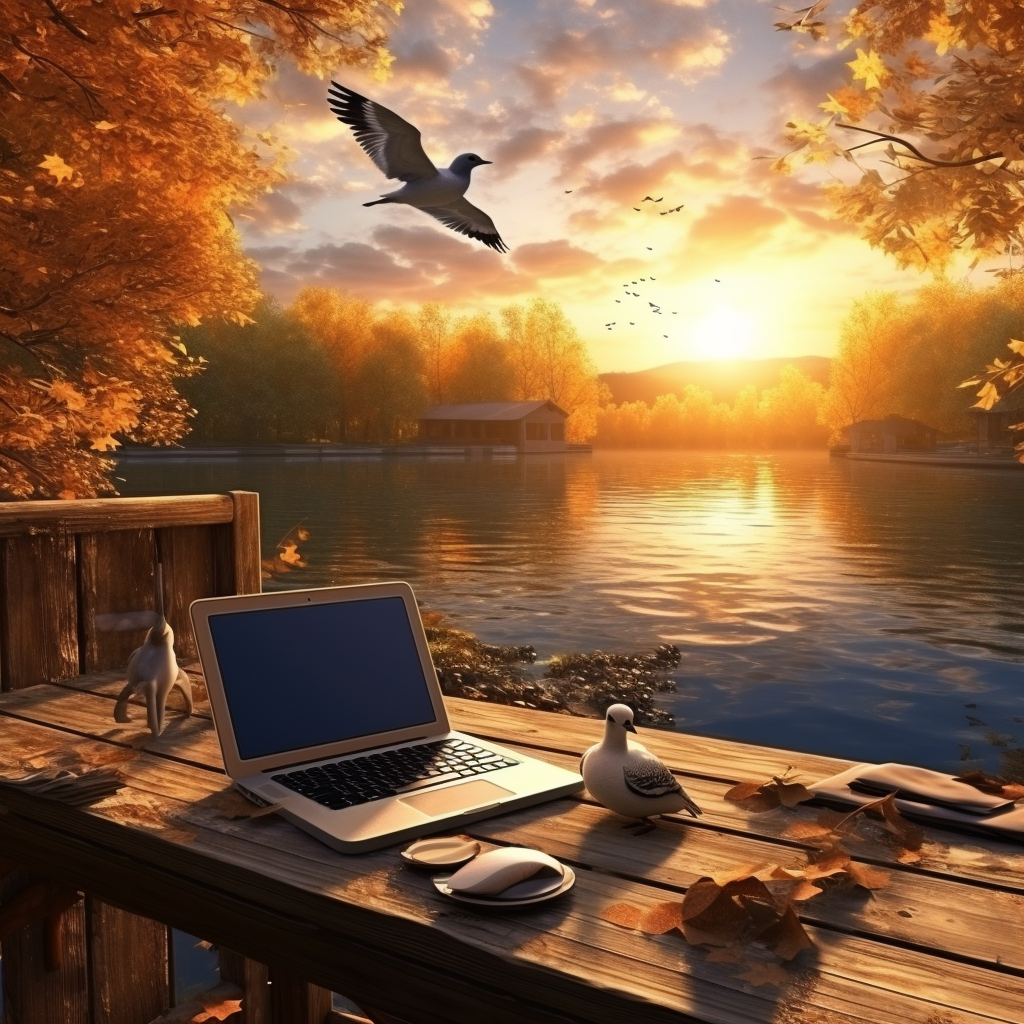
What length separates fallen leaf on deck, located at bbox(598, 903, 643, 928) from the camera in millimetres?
1460

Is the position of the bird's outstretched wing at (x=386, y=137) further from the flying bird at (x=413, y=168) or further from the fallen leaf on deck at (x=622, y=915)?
the fallen leaf on deck at (x=622, y=915)

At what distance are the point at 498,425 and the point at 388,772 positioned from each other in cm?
6514

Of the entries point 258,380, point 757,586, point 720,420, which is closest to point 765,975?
point 757,586

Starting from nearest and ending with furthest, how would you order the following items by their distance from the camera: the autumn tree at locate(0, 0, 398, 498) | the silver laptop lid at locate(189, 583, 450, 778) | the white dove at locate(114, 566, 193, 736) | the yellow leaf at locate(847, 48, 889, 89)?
the silver laptop lid at locate(189, 583, 450, 778) → the white dove at locate(114, 566, 193, 736) → the autumn tree at locate(0, 0, 398, 498) → the yellow leaf at locate(847, 48, 889, 89)

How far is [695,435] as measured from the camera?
112 m

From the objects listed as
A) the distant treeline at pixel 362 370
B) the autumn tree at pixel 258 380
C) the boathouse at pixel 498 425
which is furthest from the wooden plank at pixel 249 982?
the boathouse at pixel 498 425

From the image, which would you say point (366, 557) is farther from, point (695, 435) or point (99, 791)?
point (695, 435)

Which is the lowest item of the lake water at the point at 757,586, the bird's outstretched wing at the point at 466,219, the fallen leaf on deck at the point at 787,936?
the lake water at the point at 757,586

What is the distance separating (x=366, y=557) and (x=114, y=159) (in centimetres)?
1323

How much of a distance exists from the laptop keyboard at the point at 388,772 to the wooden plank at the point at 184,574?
1.50m

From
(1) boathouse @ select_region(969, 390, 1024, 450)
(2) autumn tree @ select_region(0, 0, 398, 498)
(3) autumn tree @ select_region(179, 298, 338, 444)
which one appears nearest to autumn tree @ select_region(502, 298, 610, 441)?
(3) autumn tree @ select_region(179, 298, 338, 444)

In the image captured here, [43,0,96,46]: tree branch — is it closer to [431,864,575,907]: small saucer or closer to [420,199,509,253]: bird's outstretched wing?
[420,199,509,253]: bird's outstretched wing

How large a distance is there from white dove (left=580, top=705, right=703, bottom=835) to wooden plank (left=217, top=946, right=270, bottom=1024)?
5.71 feet

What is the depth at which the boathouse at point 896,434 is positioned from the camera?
6041 cm
